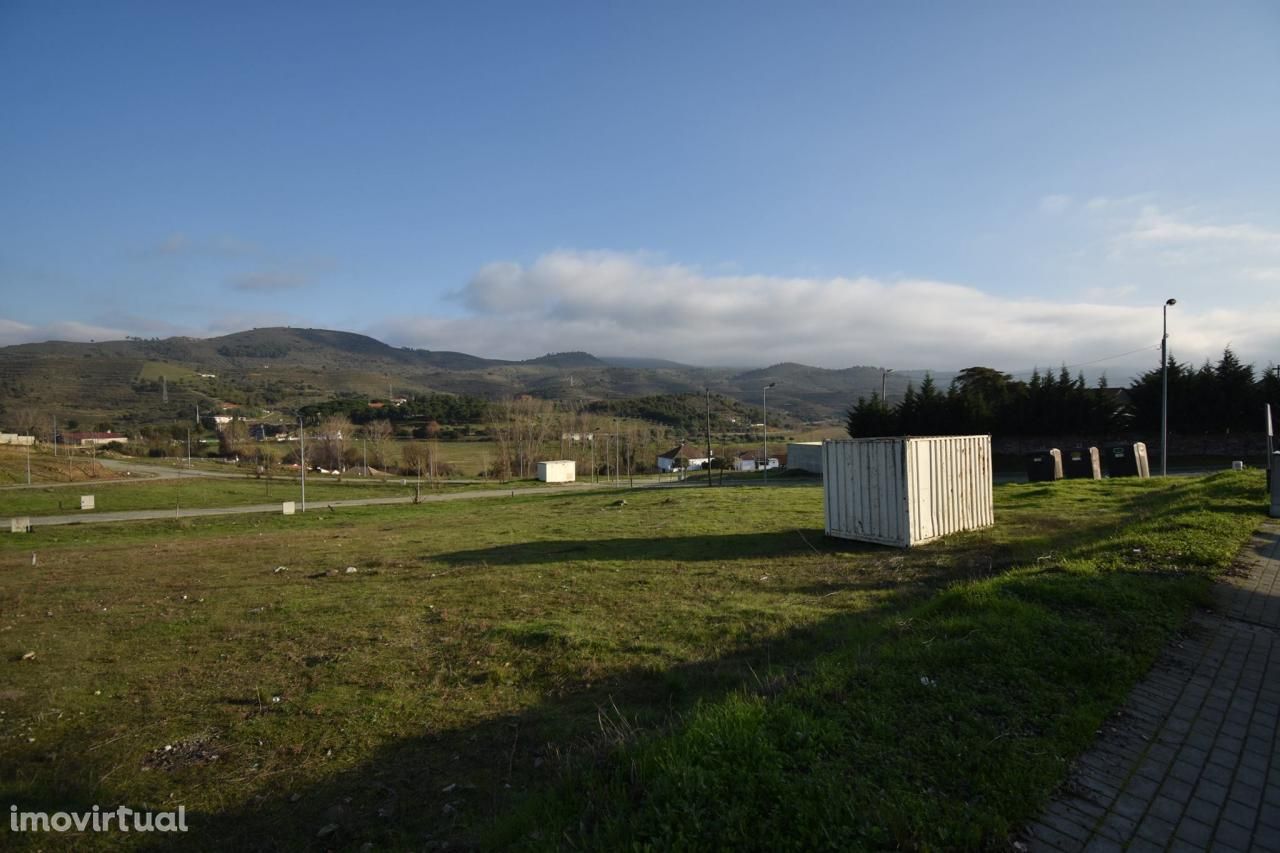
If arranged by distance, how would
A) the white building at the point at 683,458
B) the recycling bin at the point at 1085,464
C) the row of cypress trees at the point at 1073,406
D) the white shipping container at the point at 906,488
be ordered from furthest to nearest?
1. the white building at the point at 683,458
2. the row of cypress trees at the point at 1073,406
3. the recycling bin at the point at 1085,464
4. the white shipping container at the point at 906,488

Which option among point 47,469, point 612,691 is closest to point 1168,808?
point 612,691

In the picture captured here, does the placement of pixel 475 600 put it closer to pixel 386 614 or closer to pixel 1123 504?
pixel 386 614

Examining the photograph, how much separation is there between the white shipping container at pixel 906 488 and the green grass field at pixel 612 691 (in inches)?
29.1

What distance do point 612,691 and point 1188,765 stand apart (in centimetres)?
467

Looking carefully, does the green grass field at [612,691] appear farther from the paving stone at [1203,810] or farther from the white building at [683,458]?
the white building at [683,458]

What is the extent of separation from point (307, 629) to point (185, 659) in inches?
63.4

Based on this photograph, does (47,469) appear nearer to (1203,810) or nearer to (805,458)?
(805,458)

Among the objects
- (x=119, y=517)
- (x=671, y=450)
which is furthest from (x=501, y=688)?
(x=671, y=450)

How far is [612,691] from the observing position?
6.74m

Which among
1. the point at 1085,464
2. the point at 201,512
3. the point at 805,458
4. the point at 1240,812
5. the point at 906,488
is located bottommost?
the point at 201,512

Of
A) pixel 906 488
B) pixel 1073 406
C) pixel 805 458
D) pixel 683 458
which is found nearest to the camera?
pixel 906 488

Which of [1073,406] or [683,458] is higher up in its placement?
[1073,406]

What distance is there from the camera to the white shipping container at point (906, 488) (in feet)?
47.2

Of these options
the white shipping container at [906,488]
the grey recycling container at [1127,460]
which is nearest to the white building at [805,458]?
the grey recycling container at [1127,460]
